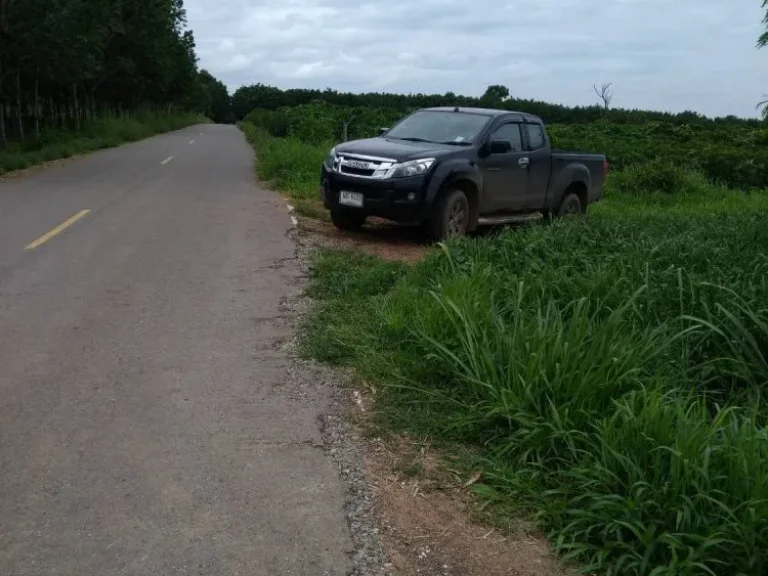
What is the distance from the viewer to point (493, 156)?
11414 millimetres

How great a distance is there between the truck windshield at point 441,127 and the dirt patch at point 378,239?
135 centimetres

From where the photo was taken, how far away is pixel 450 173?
10562 millimetres

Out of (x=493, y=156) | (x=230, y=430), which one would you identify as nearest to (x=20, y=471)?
(x=230, y=430)

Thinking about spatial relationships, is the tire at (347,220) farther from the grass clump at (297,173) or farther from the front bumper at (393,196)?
the grass clump at (297,173)

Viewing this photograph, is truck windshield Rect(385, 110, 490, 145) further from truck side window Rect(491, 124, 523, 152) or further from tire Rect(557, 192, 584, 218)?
tire Rect(557, 192, 584, 218)

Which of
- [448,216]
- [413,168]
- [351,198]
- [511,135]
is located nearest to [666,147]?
[511,135]

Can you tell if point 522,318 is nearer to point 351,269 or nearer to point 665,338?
point 665,338

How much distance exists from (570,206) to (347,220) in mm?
4088

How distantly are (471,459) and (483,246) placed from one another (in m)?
3.96

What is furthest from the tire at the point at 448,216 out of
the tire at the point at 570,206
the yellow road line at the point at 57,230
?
the yellow road line at the point at 57,230

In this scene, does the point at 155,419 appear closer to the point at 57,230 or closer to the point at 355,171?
the point at 355,171

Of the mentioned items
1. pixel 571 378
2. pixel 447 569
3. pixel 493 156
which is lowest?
pixel 447 569

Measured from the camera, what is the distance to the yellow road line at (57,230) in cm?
1007

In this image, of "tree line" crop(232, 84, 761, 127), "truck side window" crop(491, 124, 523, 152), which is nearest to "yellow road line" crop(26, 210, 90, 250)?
"truck side window" crop(491, 124, 523, 152)
